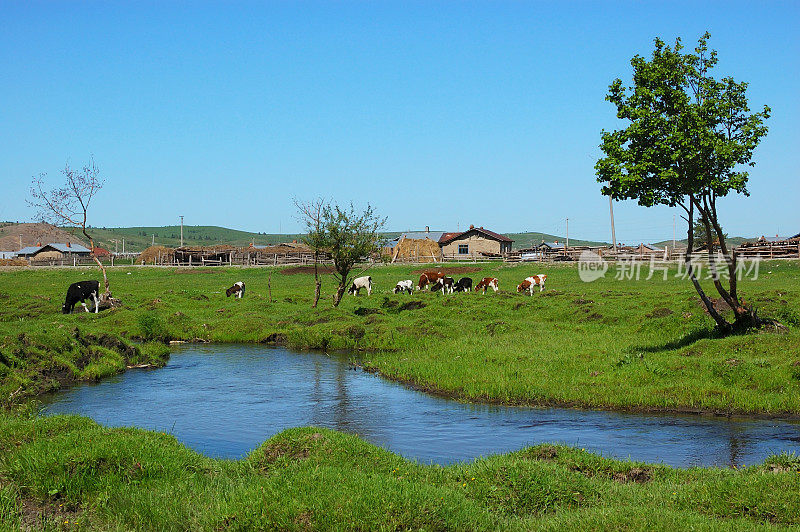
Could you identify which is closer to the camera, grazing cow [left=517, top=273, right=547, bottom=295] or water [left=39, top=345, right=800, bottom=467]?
water [left=39, top=345, right=800, bottom=467]

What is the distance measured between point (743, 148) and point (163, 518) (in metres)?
16.9

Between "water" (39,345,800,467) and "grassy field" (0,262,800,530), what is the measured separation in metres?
1.14

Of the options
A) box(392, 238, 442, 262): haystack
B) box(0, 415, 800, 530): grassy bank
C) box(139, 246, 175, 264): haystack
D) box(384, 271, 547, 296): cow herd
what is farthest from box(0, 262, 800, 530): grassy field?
box(139, 246, 175, 264): haystack

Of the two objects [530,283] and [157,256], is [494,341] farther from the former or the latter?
[157,256]

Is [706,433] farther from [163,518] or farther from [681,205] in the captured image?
[163,518]

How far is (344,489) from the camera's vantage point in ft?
26.5

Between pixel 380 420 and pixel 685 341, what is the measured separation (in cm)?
1011

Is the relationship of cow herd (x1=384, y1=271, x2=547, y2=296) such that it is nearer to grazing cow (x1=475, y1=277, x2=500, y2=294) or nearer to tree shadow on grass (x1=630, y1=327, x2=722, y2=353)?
grazing cow (x1=475, y1=277, x2=500, y2=294)

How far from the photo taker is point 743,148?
738 inches

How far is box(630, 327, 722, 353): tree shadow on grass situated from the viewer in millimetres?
20786

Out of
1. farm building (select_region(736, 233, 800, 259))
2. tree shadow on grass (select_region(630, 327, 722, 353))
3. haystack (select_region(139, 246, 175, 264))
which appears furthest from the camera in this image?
haystack (select_region(139, 246, 175, 264))

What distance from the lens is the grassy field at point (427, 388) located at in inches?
317

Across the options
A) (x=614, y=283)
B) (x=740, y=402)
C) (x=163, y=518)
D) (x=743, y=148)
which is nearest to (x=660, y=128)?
(x=743, y=148)

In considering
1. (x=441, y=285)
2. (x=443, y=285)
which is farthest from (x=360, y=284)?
(x=443, y=285)
